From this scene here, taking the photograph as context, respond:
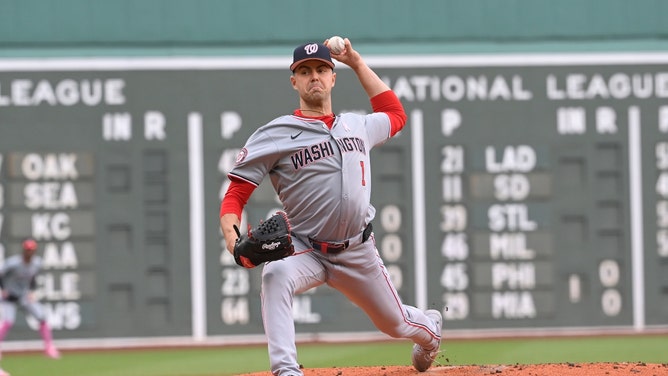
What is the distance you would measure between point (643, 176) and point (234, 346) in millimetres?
4341

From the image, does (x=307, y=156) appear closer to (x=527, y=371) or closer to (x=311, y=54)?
(x=311, y=54)

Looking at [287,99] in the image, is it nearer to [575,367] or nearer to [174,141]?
[174,141]

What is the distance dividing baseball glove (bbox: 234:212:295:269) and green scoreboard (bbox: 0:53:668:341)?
18.7ft

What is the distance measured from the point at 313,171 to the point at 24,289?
235 inches

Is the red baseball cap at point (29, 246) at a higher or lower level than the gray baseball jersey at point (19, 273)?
higher

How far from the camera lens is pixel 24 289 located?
10.4m

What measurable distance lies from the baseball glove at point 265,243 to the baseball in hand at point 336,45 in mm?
Result: 868

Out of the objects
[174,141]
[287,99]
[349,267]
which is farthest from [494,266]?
[349,267]

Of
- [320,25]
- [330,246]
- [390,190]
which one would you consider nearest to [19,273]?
[390,190]

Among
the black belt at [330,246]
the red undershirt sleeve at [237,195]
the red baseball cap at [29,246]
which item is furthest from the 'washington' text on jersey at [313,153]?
the red baseball cap at [29,246]

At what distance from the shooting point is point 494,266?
10891 millimetres

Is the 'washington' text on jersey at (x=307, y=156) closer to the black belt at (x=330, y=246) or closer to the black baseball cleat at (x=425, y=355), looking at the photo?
the black belt at (x=330, y=246)

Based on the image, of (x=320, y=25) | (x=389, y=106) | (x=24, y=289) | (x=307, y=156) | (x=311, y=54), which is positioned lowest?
(x=24, y=289)

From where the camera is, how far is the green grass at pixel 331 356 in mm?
9500
